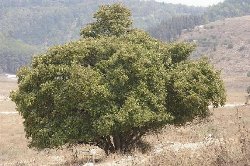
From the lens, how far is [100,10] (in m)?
26.0

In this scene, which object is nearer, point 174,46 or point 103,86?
point 103,86

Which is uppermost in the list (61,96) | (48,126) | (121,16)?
(121,16)

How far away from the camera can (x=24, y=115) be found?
885 inches

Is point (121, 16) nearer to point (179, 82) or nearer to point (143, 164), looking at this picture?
point (179, 82)

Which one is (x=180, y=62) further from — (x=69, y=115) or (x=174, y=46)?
(x=69, y=115)

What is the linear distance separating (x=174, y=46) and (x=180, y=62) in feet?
3.22

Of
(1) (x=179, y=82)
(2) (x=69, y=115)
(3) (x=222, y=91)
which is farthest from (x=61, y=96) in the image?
(3) (x=222, y=91)

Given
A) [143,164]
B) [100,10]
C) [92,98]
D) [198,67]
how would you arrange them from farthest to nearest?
[100,10], [198,67], [92,98], [143,164]

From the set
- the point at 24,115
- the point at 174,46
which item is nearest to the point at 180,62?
the point at 174,46

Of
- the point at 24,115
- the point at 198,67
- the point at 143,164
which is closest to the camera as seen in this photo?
the point at 143,164

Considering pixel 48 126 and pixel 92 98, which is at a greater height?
pixel 92 98

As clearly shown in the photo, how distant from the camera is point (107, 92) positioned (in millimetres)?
20625

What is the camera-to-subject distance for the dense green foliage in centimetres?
2064

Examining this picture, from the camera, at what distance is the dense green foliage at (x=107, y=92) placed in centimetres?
2064
